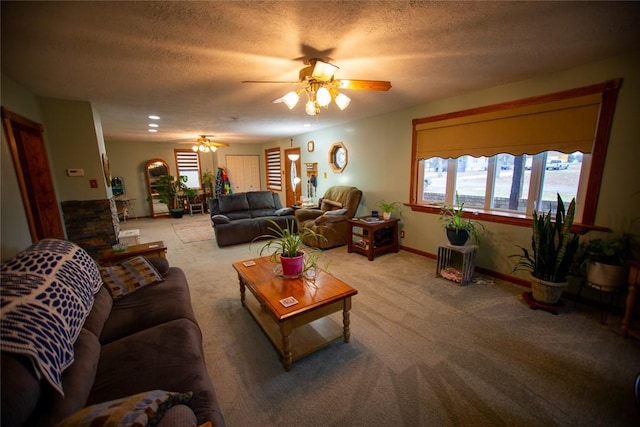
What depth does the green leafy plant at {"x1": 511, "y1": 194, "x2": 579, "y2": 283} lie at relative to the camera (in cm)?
223

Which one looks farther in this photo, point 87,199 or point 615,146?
point 87,199

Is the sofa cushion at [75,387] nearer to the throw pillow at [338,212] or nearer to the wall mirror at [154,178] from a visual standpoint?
the throw pillow at [338,212]

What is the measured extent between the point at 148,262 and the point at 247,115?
9.20 ft

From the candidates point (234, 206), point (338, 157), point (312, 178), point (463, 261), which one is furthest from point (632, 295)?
point (234, 206)

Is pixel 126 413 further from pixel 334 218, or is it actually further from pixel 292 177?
pixel 292 177

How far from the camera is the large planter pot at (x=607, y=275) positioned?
2.09 m

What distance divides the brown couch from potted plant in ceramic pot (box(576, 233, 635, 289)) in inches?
119

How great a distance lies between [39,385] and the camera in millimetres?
915

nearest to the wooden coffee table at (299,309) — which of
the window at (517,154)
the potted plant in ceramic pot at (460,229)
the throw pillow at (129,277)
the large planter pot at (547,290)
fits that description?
the throw pillow at (129,277)

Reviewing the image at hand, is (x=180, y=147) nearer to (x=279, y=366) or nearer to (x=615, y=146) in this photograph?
(x=279, y=366)

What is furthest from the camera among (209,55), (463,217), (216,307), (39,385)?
(463,217)

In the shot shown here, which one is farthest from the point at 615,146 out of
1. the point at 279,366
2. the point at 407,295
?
the point at 279,366

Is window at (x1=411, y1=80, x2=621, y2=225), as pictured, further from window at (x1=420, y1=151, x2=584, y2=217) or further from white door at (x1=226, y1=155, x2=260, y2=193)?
white door at (x1=226, y1=155, x2=260, y2=193)

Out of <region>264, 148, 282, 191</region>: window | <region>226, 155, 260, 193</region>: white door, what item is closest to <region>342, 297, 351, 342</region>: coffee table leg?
<region>264, 148, 282, 191</region>: window
